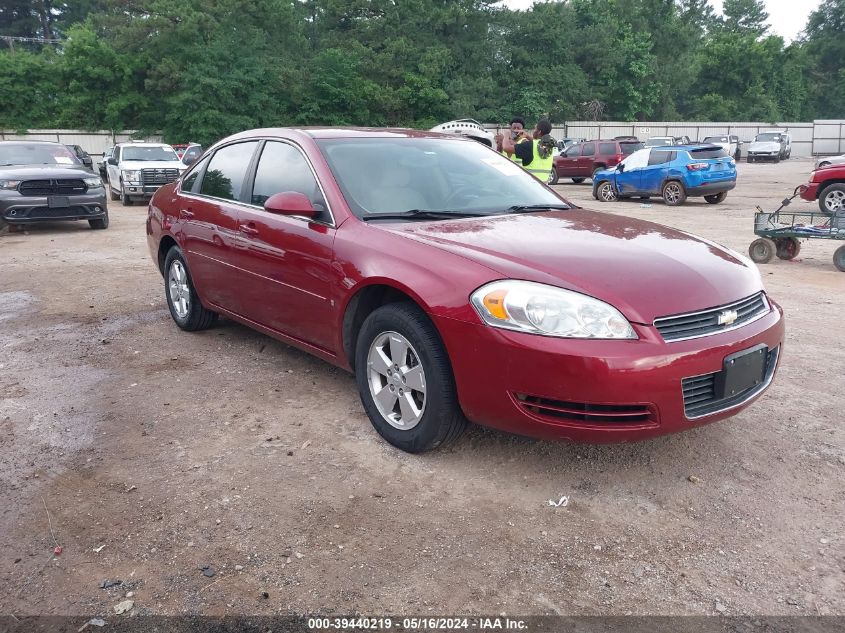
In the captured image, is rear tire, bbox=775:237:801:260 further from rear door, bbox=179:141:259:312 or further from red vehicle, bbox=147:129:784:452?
rear door, bbox=179:141:259:312

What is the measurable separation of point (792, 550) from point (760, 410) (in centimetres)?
154

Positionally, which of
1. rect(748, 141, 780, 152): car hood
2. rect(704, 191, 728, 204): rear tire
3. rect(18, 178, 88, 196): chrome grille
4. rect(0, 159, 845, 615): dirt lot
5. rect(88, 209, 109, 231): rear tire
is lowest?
rect(0, 159, 845, 615): dirt lot

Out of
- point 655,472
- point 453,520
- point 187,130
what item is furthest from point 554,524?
point 187,130

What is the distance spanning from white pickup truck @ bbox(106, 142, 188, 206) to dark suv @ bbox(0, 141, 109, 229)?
181 inches

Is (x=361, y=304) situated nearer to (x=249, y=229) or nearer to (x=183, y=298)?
(x=249, y=229)

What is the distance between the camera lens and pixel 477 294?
319 centimetres

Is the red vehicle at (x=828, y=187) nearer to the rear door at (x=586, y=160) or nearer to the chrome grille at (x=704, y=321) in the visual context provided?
the chrome grille at (x=704, y=321)

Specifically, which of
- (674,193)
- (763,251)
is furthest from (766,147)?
(763,251)

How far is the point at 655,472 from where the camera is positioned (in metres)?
3.50

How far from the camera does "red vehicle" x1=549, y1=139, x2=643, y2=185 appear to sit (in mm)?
25125

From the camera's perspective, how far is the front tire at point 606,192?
18859mm

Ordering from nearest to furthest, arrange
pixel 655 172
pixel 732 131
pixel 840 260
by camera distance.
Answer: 1. pixel 840 260
2. pixel 655 172
3. pixel 732 131

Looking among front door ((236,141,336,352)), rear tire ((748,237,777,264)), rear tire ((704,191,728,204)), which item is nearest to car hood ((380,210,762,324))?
front door ((236,141,336,352))

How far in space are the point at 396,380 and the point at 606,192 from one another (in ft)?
54.5
